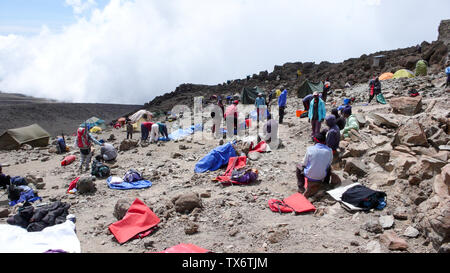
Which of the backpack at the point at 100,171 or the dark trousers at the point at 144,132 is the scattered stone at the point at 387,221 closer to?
the backpack at the point at 100,171

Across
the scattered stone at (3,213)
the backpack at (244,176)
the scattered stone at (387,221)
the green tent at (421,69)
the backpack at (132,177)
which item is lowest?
→ the scattered stone at (3,213)

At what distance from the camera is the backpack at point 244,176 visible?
18.7 feet

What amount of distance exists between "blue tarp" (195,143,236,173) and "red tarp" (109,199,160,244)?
2.69 m

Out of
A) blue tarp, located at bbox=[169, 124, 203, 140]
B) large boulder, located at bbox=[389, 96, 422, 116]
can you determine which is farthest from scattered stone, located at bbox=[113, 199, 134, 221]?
large boulder, located at bbox=[389, 96, 422, 116]

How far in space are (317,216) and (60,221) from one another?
371 centimetres

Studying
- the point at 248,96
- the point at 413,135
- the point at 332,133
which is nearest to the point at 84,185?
the point at 332,133

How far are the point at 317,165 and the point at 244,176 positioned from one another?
1.64 metres

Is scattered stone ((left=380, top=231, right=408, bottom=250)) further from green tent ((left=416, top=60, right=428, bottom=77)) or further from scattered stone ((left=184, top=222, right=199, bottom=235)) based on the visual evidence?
green tent ((left=416, top=60, right=428, bottom=77))

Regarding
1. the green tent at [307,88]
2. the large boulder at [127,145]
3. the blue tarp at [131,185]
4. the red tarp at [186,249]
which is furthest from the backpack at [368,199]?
the green tent at [307,88]

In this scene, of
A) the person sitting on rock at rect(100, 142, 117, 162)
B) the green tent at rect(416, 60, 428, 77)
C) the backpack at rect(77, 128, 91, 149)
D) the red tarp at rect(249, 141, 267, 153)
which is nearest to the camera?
the backpack at rect(77, 128, 91, 149)

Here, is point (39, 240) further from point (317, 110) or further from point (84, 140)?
point (317, 110)

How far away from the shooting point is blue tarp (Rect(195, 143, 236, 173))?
696cm

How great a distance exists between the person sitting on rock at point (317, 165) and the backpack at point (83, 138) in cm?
555

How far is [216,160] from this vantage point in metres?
7.02
